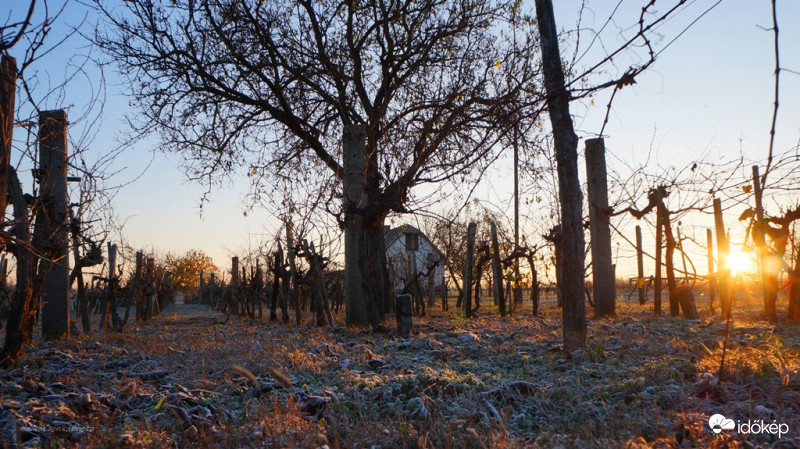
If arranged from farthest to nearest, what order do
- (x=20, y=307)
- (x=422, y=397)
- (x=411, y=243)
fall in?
(x=411, y=243) → (x=20, y=307) → (x=422, y=397)

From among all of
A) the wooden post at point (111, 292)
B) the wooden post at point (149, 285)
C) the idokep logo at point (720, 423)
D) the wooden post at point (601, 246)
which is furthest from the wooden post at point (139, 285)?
the idokep logo at point (720, 423)

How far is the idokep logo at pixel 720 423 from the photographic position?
2750 mm

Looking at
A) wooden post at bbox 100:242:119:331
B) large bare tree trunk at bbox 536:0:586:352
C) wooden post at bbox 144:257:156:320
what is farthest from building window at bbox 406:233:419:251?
large bare tree trunk at bbox 536:0:586:352

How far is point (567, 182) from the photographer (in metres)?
4.82

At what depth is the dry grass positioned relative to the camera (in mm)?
2842

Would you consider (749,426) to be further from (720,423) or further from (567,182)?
(567,182)

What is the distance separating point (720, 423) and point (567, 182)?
8.11ft

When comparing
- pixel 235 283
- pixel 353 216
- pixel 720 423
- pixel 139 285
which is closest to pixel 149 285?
pixel 139 285

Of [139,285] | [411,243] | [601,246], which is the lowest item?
[139,285]

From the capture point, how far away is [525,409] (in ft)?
11.0

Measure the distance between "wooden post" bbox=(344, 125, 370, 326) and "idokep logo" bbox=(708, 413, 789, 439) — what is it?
6301mm

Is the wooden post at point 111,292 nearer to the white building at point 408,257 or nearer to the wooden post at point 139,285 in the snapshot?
the wooden post at point 139,285

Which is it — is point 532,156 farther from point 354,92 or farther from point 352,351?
point 352,351

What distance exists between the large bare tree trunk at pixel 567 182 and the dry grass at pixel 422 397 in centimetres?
39
